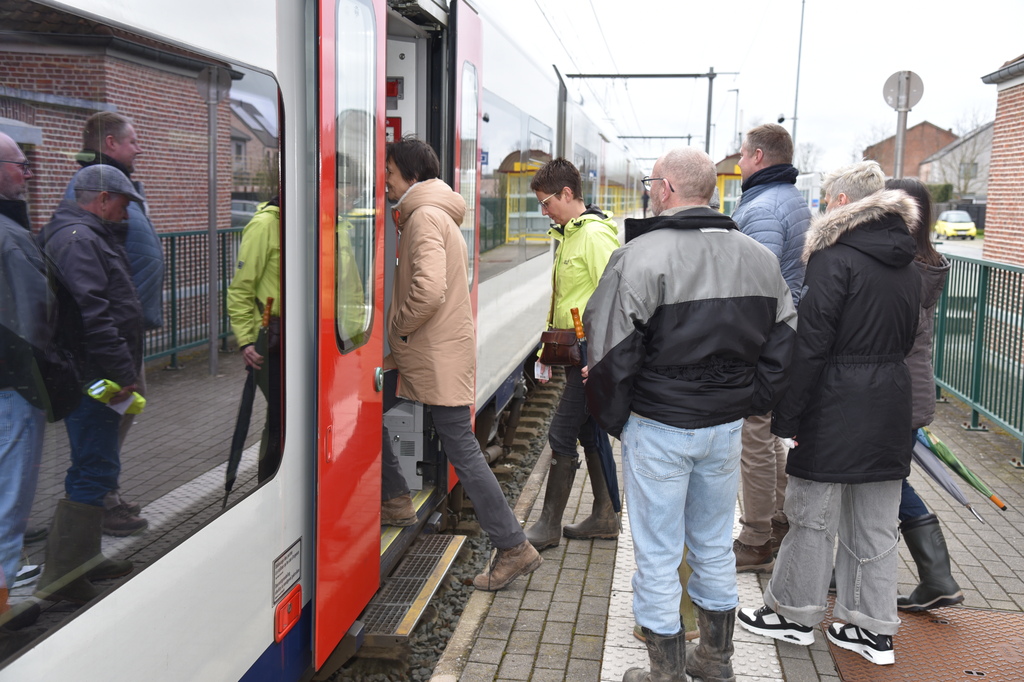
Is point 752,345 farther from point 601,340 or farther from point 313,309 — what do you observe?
point 313,309

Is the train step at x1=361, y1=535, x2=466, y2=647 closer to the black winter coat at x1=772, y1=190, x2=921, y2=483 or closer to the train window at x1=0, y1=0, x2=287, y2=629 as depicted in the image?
the train window at x1=0, y1=0, x2=287, y2=629

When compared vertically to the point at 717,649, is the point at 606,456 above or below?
above

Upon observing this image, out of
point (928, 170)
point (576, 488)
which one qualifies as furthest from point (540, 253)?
point (928, 170)

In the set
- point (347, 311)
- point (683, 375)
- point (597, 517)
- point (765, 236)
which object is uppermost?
point (765, 236)

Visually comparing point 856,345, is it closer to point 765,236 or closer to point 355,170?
point 765,236

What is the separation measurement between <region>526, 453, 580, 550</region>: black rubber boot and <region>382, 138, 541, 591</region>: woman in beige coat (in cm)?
54

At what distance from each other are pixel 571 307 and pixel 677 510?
1647 millimetres

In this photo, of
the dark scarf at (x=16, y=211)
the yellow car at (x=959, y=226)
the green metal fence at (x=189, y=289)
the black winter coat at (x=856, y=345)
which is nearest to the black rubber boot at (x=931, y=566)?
the black winter coat at (x=856, y=345)

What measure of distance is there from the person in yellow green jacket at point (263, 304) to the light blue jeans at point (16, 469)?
78 cm

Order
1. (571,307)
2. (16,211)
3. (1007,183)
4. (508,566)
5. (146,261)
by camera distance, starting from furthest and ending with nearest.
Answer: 1. (1007,183)
2. (571,307)
3. (508,566)
4. (146,261)
5. (16,211)

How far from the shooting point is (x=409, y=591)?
13.8 ft

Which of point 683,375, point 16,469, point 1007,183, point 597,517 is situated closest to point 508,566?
point 597,517

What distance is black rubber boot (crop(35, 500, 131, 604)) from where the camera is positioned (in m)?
1.72

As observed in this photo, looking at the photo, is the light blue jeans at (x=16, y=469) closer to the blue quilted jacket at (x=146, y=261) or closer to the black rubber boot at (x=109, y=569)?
the black rubber boot at (x=109, y=569)
